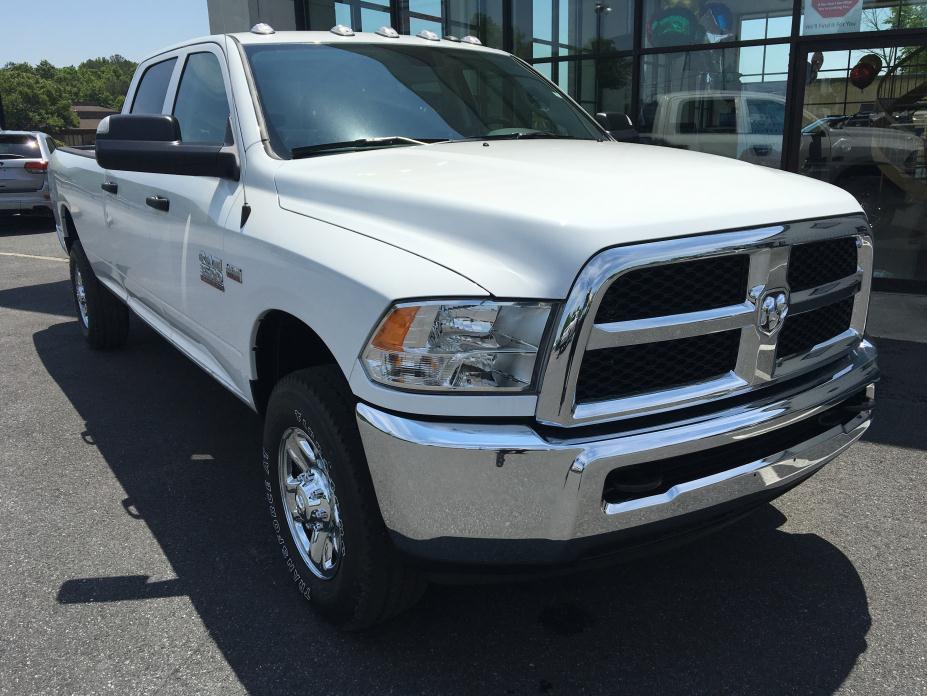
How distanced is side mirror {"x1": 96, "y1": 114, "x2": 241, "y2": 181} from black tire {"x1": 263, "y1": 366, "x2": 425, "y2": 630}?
951 millimetres

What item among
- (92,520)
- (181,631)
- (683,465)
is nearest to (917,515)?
(683,465)

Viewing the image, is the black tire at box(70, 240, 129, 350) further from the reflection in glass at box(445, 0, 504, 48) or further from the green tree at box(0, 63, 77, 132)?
the green tree at box(0, 63, 77, 132)

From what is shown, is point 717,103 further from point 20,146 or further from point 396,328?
point 20,146

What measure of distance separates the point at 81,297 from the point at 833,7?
7.24 m

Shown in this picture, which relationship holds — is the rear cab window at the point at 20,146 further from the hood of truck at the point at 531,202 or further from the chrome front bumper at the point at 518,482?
the chrome front bumper at the point at 518,482

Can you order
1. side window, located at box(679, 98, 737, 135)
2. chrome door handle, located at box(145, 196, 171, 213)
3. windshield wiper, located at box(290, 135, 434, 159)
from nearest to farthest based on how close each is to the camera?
windshield wiper, located at box(290, 135, 434, 159) → chrome door handle, located at box(145, 196, 171, 213) → side window, located at box(679, 98, 737, 135)

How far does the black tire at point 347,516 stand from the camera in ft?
7.46

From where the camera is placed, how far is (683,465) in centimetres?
219

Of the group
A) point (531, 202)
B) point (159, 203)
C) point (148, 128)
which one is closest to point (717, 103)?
point (159, 203)

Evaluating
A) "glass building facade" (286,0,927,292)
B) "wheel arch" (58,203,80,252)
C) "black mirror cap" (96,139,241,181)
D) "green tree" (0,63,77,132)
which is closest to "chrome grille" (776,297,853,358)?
"black mirror cap" (96,139,241,181)

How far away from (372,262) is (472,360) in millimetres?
431

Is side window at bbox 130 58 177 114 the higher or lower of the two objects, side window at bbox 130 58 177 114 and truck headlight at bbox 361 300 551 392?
the higher

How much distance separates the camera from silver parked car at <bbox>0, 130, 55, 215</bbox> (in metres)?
13.7

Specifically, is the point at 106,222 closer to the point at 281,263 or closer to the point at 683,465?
the point at 281,263
